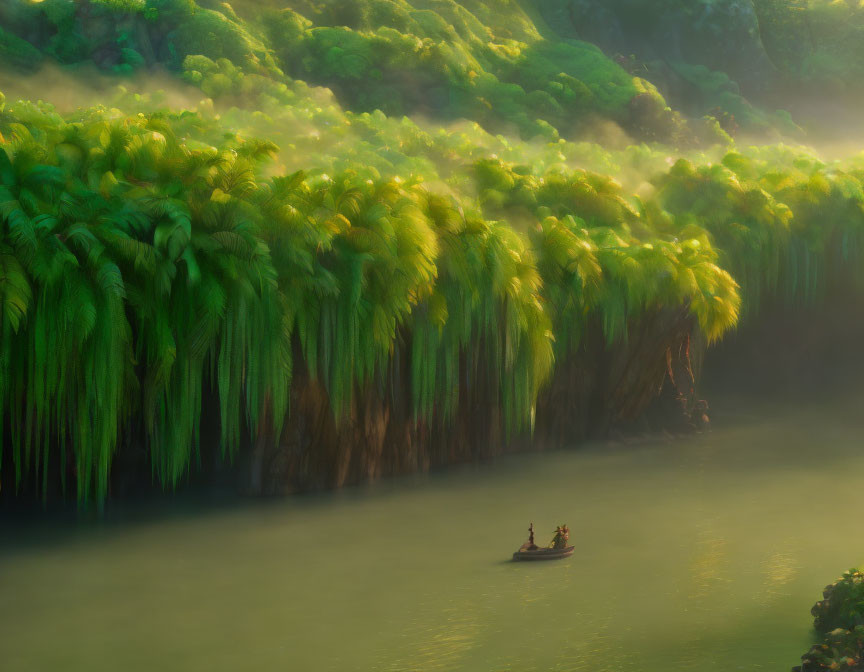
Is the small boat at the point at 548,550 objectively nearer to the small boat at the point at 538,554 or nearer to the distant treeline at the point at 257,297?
the small boat at the point at 538,554

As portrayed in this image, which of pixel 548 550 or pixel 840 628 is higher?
pixel 548 550

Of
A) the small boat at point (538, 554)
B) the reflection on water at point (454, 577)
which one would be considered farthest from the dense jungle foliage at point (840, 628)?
the small boat at point (538, 554)

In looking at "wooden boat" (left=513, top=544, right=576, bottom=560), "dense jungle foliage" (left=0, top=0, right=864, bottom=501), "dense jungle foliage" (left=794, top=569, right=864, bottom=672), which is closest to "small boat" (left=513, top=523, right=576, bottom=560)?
"wooden boat" (left=513, top=544, right=576, bottom=560)

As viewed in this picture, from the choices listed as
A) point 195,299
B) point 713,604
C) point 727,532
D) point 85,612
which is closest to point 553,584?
point 713,604

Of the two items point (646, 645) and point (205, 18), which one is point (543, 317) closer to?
point (646, 645)

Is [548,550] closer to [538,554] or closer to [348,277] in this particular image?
[538,554]

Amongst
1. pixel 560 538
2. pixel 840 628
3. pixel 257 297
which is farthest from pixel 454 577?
pixel 257 297
